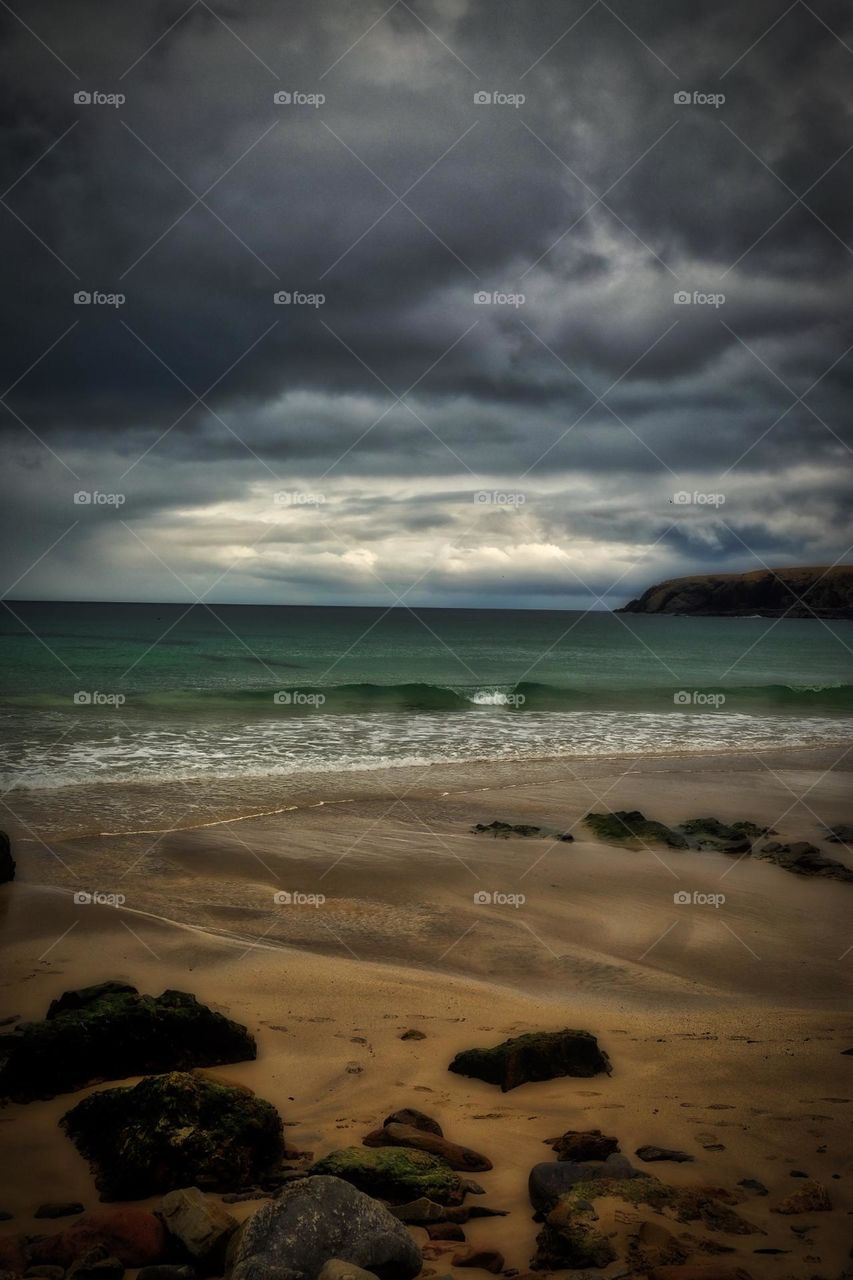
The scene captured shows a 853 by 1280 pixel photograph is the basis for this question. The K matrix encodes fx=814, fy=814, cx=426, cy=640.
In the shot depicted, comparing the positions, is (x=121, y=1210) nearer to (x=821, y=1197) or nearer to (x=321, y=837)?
→ (x=821, y=1197)

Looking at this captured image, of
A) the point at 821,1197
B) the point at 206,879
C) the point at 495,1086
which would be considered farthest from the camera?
the point at 206,879

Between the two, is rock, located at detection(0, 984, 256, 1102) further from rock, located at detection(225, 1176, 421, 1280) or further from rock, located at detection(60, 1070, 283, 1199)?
rock, located at detection(225, 1176, 421, 1280)

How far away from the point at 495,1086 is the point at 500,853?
598cm

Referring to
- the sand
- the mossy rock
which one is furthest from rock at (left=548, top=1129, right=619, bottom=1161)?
the mossy rock

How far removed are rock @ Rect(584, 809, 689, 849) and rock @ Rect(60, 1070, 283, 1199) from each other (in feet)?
28.3

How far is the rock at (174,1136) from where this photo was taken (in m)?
3.84

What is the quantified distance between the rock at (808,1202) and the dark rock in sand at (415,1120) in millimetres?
1664

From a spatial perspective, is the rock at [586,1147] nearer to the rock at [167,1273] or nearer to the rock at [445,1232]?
the rock at [445,1232]

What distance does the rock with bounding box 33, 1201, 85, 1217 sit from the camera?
12.1 ft

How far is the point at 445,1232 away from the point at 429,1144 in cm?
63

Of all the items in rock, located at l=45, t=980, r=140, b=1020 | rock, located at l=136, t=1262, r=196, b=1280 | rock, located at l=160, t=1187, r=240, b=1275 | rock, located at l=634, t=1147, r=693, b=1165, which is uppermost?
rock, located at l=45, t=980, r=140, b=1020

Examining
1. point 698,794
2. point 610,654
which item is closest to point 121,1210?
point 698,794

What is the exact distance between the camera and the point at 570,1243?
330cm

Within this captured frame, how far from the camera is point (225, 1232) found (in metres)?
3.32
